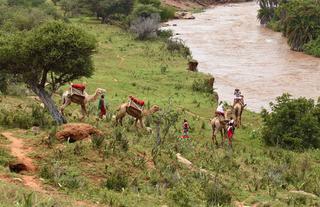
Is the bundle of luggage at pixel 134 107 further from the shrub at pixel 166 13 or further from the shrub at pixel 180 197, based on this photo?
the shrub at pixel 166 13

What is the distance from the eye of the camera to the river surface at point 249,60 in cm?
3619

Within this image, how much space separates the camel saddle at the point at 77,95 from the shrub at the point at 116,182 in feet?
19.4

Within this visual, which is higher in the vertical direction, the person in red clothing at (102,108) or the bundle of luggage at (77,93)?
the bundle of luggage at (77,93)

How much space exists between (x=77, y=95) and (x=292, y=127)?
898 cm

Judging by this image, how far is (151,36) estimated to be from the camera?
52.5 meters

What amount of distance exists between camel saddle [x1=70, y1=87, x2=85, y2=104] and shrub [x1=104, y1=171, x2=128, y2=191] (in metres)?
5.91

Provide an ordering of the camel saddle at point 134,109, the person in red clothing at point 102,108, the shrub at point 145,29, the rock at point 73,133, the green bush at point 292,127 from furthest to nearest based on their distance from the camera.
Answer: the shrub at point 145,29 < the green bush at point 292,127 < the person in red clothing at point 102,108 < the camel saddle at point 134,109 < the rock at point 73,133

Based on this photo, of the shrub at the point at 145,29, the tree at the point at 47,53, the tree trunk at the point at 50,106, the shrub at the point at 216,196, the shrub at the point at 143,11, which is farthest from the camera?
the shrub at the point at 143,11

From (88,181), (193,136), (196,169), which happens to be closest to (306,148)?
(193,136)

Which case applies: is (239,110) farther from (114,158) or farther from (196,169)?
(114,158)

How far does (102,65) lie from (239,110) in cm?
1622

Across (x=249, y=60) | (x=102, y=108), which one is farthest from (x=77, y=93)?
(x=249, y=60)

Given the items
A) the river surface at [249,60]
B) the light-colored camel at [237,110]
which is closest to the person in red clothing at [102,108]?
the light-colored camel at [237,110]

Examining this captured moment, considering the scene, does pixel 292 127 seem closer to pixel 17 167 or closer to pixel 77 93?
pixel 77 93
